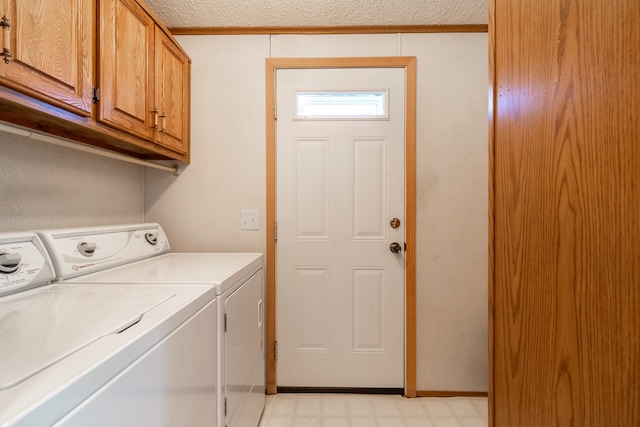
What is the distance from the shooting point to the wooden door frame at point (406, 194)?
5.90 ft

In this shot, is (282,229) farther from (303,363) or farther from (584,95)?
(584,95)

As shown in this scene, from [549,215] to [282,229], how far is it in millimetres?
1461

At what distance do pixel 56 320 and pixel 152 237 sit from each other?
40.2 inches

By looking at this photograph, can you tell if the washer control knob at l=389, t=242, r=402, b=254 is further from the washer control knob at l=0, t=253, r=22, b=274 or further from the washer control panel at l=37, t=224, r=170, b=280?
the washer control knob at l=0, t=253, r=22, b=274

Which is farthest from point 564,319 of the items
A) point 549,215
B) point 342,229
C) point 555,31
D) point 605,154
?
point 342,229

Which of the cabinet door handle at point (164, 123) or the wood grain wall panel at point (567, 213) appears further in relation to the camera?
the cabinet door handle at point (164, 123)

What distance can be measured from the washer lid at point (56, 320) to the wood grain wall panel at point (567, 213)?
907mm

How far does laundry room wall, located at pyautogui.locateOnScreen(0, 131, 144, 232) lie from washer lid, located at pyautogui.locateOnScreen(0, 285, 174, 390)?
419 millimetres

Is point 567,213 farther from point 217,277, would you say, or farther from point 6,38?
point 6,38

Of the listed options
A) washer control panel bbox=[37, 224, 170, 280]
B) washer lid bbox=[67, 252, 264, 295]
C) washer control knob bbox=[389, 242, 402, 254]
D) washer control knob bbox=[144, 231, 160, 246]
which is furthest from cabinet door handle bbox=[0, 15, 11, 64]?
washer control knob bbox=[389, 242, 402, 254]

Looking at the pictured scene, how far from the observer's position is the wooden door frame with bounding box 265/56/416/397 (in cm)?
180

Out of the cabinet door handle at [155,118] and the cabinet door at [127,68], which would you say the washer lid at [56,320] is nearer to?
the cabinet door at [127,68]

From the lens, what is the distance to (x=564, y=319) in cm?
54

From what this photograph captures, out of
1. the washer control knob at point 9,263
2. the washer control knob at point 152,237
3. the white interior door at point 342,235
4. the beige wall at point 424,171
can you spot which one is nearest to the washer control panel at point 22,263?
the washer control knob at point 9,263
